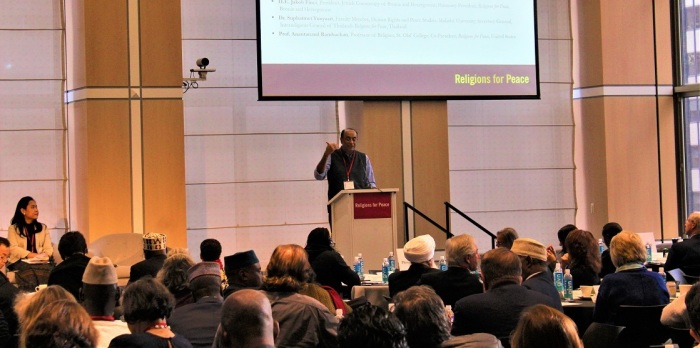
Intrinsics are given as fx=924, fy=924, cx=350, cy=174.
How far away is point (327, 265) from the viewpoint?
6.22m

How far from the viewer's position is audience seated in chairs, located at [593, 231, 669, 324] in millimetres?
4746

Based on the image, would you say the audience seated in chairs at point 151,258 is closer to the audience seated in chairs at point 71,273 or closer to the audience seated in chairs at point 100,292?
the audience seated in chairs at point 71,273

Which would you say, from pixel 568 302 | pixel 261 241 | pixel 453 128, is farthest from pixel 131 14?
pixel 568 302

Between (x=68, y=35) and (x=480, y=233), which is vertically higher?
(x=68, y=35)

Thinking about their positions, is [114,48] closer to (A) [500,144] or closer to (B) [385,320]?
(A) [500,144]

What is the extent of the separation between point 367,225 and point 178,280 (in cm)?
368

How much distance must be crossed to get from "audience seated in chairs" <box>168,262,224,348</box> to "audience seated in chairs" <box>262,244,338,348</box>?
259mm

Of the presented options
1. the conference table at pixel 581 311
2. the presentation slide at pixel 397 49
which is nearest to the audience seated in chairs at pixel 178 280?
the conference table at pixel 581 311

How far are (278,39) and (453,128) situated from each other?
2805 mm

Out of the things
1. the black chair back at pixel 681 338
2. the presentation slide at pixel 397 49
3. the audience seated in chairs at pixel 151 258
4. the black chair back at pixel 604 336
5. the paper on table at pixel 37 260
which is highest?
the presentation slide at pixel 397 49

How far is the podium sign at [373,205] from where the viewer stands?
26.8 ft

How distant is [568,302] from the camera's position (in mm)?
5660

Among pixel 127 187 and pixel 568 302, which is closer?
pixel 568 302

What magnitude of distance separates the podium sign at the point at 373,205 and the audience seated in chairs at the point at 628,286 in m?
3.51
